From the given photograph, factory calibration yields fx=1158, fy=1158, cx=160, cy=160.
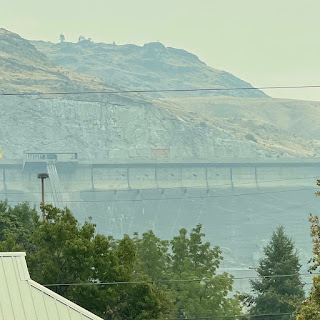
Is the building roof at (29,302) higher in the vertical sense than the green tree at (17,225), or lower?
lower

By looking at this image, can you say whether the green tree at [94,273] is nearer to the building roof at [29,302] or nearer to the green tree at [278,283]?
the building roof at [29,302]

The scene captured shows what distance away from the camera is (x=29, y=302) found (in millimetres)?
31016

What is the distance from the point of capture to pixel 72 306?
31.0 metres

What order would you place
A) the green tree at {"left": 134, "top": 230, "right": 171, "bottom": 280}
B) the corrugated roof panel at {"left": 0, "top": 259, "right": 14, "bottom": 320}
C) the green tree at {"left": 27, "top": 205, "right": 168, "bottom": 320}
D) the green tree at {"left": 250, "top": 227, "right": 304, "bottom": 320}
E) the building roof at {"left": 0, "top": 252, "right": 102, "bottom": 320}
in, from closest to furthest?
the corrugated roof panel at {"left": 0, "top": 259, "right": 14, "bottom": 320} → the building roof at {"left": 0, "top": 252, "right": 102, "bottom": 320} → the green tree at {"left": 27, "top": 205, "right": 168, "bottom": 320} → the green tree at {"left": 250, "top": 227, "right": 304, "bottom": 320} → the green tree at {"left": 134, "top": 230, "right": 171, "bottom": 280}

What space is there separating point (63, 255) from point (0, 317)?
44.7 feet

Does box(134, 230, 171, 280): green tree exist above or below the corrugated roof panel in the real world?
below

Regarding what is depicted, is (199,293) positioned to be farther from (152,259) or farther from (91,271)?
(91,271)

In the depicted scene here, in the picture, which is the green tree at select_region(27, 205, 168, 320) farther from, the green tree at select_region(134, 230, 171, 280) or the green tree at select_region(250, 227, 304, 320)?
the green tree at select_region(250, 227, 304, 320)

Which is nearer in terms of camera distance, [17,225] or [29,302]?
[29,302]

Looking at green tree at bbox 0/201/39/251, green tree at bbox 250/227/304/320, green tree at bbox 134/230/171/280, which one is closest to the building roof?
green tree at bbox 0/201/39/251

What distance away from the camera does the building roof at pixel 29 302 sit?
30438 mm

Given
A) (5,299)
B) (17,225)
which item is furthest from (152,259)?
(5,299)

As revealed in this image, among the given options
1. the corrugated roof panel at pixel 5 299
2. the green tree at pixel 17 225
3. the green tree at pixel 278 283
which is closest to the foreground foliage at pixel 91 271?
the green tree at pixel 17 225

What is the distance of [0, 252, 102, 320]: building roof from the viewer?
30.4 m
